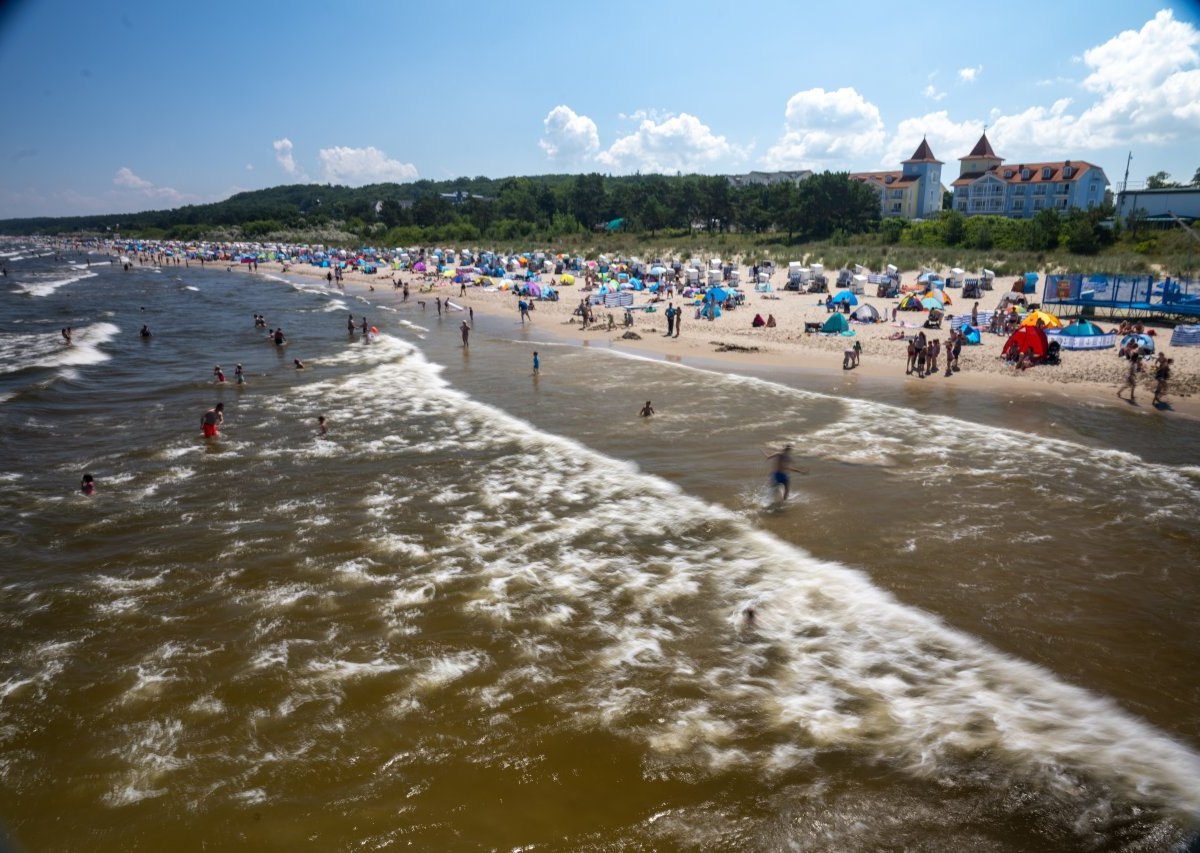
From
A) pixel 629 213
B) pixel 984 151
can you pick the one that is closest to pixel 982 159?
pixel 984 151

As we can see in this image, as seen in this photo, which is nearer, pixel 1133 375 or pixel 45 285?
pixel 1133 375

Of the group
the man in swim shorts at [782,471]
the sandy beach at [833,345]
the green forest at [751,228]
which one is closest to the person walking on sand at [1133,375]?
the sandy beach at [833,345]

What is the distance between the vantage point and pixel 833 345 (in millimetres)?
28438

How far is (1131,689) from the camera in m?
7.97

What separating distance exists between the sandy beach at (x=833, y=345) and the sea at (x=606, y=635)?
9.89ft

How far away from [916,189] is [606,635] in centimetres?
10273

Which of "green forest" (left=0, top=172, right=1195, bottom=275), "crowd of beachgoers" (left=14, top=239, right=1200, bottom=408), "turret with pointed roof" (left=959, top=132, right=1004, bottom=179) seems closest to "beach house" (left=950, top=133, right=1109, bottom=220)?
"turret with pointed roof" (left=959, top=132, right=1004, bottom=179)

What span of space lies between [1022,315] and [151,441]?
31.5m

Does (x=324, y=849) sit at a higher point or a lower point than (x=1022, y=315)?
lower

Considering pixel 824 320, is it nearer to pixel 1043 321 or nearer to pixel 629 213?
pixel 1043 321

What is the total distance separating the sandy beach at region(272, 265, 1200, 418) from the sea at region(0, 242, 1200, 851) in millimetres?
3015

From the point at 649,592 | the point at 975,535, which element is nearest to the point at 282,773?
the point at 649,592

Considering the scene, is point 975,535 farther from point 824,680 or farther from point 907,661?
point 824,680

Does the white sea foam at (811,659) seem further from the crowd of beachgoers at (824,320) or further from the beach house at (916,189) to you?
the beach house at (916,189)
